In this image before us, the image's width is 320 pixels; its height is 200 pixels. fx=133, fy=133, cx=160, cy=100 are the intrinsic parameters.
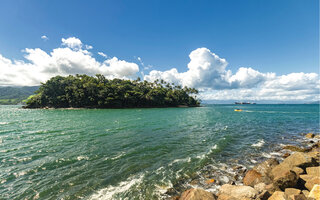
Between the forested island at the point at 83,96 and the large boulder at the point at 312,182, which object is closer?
the large boulder at the point at 312,182

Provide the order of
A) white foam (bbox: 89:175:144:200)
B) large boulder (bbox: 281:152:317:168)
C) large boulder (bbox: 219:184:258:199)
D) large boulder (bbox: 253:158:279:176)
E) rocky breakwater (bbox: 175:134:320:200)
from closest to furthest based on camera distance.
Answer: rocky breakwater (bbox: 175:134:320:200) < large boulder (bbox: 219:184:258:199) < white foam (bbox: 89:175:144:200) < large boulder (bbox: 281:152:317:168) < large boulder (bbox: 253:158:279:176)

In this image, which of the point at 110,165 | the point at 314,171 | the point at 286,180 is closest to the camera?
the point at 286,180

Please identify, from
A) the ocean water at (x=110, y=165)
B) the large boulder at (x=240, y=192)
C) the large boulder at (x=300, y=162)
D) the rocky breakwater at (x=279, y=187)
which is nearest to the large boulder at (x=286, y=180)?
the rocky breakwater at (x=279, y=187)

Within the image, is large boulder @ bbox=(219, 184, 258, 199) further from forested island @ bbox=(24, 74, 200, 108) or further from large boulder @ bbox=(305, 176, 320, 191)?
forested island @ bbox=(24, 74, 200, 108)

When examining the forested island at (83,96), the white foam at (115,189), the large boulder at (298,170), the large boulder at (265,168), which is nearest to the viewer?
the white foam at (115,189)

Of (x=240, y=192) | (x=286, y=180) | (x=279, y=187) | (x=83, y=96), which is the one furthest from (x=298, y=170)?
(x=83, y=96)

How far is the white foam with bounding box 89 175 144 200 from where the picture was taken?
24.3ft

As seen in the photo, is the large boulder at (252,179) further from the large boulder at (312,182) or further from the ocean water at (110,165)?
the large boulder at (312,182)

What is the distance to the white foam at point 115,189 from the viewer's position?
741cm

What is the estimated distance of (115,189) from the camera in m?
7.98

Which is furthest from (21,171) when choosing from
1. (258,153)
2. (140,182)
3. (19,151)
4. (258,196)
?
(258,153)

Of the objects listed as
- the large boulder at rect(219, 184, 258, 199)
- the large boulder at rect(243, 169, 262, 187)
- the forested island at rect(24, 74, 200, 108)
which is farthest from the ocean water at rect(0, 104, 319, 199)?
the forested island at rect(24, 74, 200, 108)

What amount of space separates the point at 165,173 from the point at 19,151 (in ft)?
49.8

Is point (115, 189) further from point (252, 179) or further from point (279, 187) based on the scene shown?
point (279, 187)
